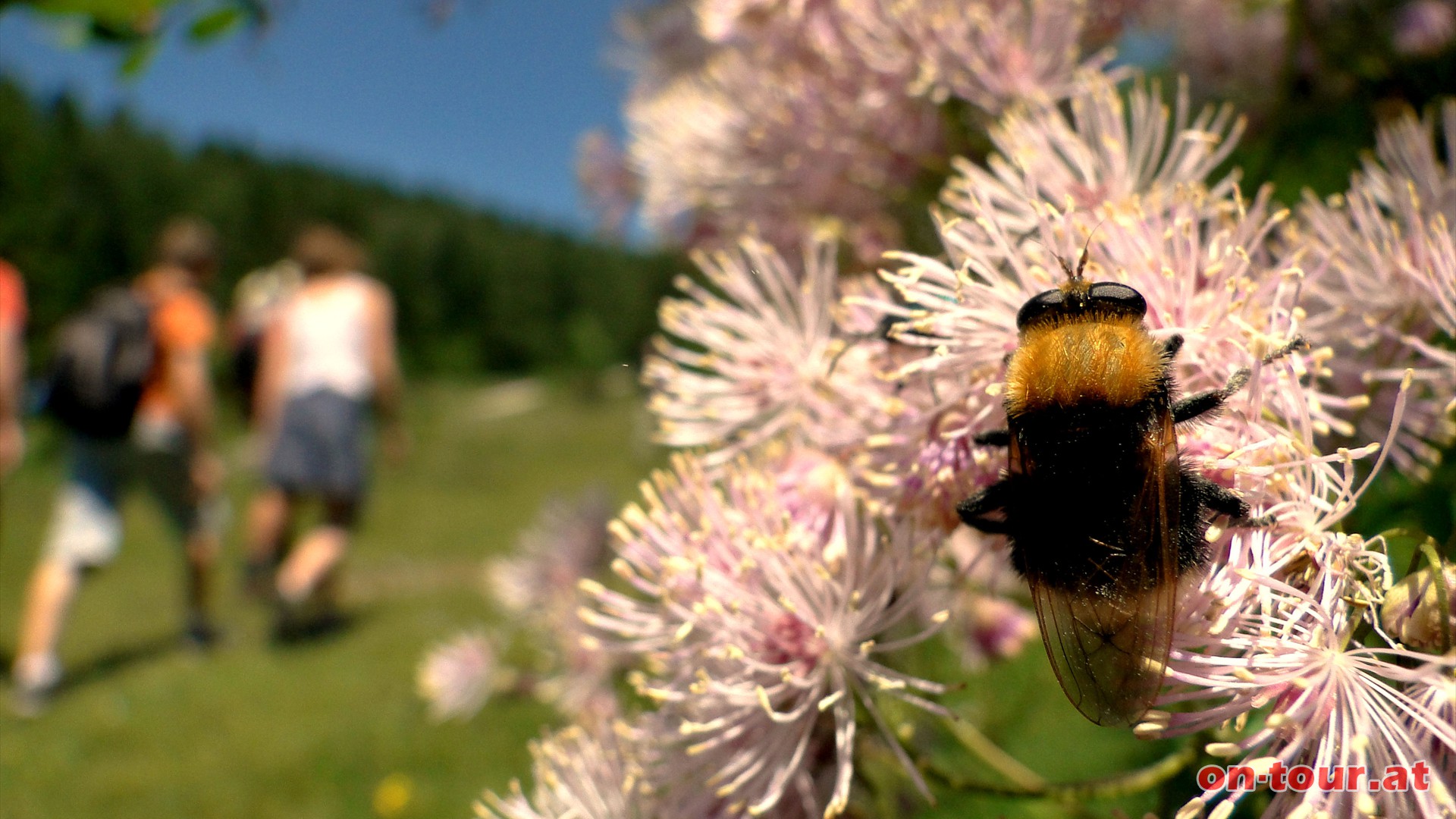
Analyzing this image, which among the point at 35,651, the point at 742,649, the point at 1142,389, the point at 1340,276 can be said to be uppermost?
the point at 1340,276

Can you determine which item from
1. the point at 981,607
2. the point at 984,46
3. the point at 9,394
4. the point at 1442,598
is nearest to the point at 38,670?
the point at 9,394

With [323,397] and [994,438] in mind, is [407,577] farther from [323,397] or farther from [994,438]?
[994,438]

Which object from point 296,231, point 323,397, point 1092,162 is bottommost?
point 296,231

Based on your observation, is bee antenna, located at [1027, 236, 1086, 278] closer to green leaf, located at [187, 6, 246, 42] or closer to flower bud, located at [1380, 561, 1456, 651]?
flower bud, located at [1380, 561, 1456, 651]

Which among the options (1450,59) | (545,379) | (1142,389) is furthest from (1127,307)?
(545,379)

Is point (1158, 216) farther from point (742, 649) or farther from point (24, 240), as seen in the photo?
point (24, 240)

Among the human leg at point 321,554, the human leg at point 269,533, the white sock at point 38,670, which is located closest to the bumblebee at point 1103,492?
the human leg at point 321,554
